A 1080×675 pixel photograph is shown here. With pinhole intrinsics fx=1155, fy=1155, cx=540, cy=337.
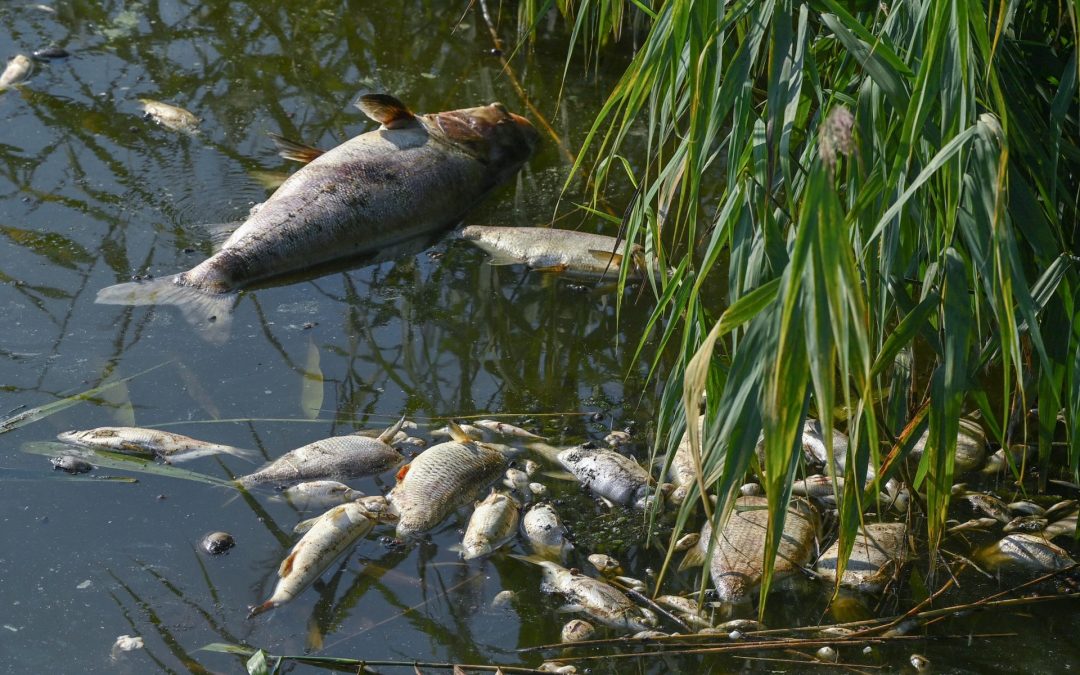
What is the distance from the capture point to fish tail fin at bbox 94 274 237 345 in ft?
13.6

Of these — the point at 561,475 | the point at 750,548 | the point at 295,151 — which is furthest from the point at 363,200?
the point at 750,548

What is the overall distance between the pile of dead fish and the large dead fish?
3.01 feet

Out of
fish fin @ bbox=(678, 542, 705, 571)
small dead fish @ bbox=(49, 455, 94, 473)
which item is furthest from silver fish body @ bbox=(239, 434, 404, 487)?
fish fin @ bbox=(678, 542, 705, 571)

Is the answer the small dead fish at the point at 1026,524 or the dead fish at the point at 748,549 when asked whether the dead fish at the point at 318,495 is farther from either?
the small dead fish at the point at 1026,524

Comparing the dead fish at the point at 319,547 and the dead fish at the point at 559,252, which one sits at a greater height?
the dead fish at the point at 559,252

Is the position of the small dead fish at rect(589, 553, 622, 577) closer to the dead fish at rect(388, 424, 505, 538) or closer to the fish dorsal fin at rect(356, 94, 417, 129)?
the dead fish at rect(388, 424, 505, 538)

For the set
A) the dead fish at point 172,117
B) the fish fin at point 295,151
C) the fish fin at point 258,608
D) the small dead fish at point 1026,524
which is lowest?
the small dead fish at point 1026,524

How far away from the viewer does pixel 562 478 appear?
356cm

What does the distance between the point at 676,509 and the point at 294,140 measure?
9.58ft

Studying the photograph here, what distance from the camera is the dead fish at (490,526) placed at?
3.20 metres

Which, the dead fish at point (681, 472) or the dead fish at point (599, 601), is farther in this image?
the dead fish at point (681, 472)

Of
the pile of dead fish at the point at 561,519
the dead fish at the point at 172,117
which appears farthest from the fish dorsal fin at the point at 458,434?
Answer: the dead fish at the point at 172,117

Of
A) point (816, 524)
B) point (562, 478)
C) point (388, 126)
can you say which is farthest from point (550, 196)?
point (816, 524)

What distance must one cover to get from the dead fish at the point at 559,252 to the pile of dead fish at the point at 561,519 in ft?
3.48
